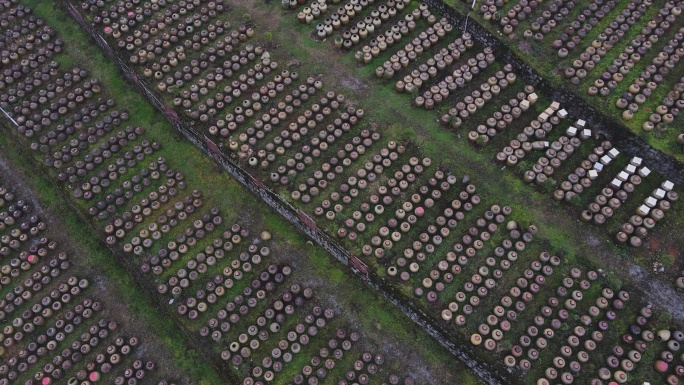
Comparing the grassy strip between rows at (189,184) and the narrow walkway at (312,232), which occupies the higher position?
the narrow walkway at (312,232)

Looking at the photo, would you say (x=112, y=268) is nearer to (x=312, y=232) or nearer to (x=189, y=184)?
(x=189, y=184)

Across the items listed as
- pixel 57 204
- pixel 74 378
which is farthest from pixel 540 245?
pixel 57 204

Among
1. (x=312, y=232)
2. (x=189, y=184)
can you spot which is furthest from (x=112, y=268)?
(x=312, y=232)

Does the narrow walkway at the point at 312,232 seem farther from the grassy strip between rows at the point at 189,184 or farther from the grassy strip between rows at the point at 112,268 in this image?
the grassy strip between rows at the point at 112,268

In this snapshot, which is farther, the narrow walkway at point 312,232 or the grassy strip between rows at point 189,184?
the grassy strip between rows at point 189,184

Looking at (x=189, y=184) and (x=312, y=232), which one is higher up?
(x=312, y=232)

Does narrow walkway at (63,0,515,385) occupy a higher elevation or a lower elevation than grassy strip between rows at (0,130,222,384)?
higher

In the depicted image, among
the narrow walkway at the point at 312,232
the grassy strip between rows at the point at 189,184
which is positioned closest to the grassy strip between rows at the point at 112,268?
the grassy strip between rows at the point at 189,184

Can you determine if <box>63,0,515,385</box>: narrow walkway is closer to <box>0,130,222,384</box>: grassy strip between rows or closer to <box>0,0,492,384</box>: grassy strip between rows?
<box>0,0,492,384</box>: grassy strip between rows

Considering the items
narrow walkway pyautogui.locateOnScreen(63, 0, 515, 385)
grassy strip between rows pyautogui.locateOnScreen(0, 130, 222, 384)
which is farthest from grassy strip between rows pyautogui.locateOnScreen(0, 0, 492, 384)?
narrow walkway pyautogui.locateOnScreen(63, 0, 515, 385)

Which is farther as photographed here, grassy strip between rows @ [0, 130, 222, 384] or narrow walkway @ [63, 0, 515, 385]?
grassy strip between rows @ [0, 130, 222, 384]

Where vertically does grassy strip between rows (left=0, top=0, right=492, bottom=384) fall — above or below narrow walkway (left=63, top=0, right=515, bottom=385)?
below
